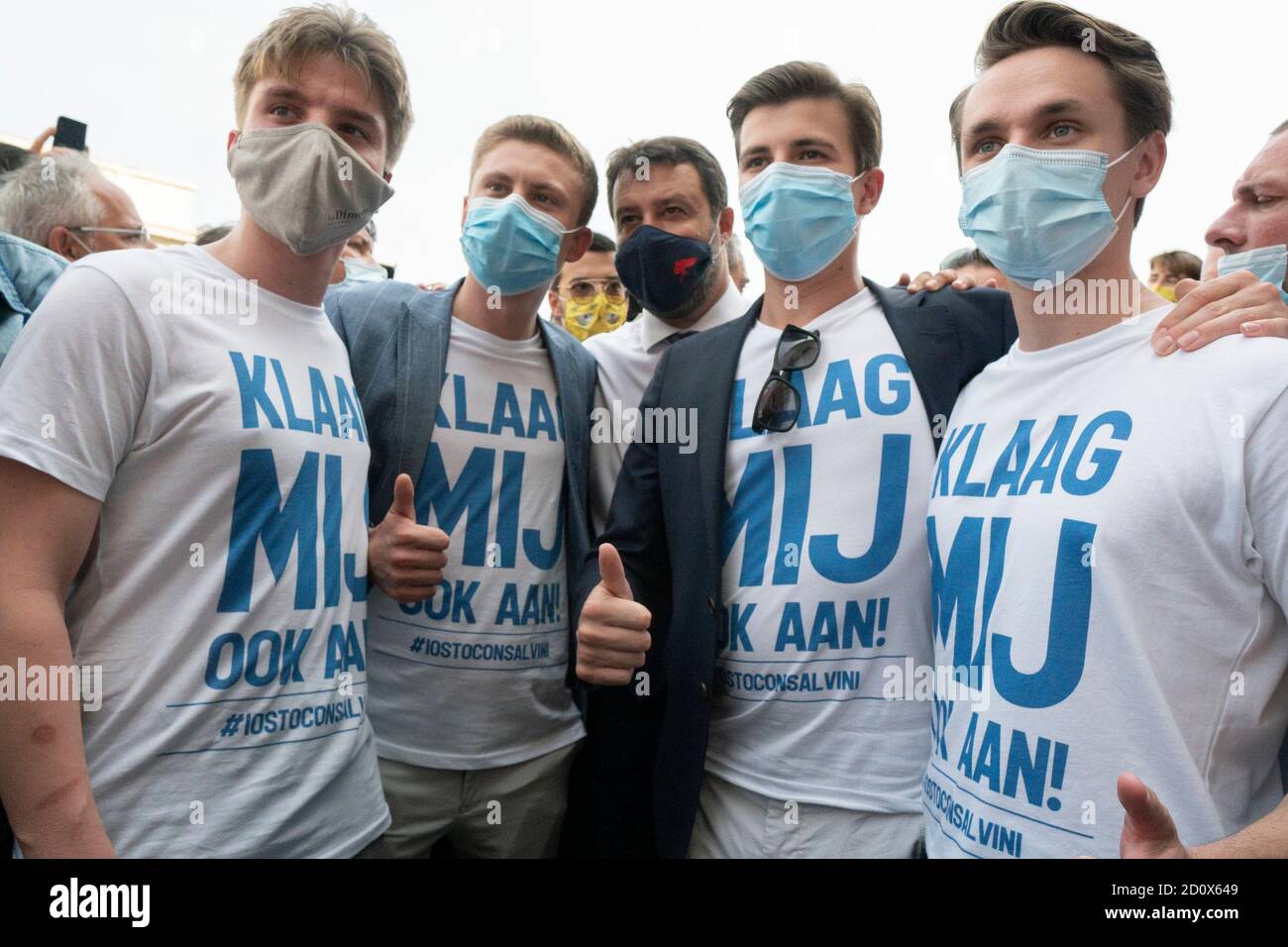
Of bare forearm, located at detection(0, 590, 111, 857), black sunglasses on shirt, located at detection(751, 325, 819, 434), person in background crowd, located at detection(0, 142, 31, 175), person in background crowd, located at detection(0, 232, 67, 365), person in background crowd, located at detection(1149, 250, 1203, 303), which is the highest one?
person in background crowd, located at detection(1149, 250, 1203, 303)

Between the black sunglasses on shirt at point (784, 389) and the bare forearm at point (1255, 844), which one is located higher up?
the black sunglasses on shirt at point (784, 389)

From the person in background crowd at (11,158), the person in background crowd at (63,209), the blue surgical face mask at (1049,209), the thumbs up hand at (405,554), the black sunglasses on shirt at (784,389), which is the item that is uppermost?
the person in background crowd at (11,158)

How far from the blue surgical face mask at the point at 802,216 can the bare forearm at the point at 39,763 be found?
1881 millimetres

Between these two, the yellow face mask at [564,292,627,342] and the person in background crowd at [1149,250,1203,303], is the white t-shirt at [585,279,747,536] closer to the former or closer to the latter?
the yellow face mask at [564,292,627,342]

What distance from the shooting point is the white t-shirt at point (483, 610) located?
7.53 feet

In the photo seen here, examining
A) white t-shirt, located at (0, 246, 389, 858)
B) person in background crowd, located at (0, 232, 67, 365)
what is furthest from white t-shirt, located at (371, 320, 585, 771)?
person in background crowd, located at (0, 232, 67, 365)

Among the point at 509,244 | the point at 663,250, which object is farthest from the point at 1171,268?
the point at 509,244

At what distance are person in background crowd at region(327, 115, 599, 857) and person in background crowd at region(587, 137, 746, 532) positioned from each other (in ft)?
1.36

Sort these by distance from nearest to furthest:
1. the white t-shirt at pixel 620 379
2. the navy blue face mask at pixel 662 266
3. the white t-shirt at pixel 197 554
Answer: the white t-shirt at pixel 197 554 → the white t-shirt at pixel 620 379 → the navy blue face mask at pixel 662 266

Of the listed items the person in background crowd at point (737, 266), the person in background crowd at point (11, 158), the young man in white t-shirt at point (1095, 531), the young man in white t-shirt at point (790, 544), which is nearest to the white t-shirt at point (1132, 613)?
the young man in white t-shirt at point (1095, 531)

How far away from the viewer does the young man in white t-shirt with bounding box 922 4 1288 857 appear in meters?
1.39

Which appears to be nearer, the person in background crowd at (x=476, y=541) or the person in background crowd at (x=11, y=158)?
the person in background crowd at (x=476, y=541)

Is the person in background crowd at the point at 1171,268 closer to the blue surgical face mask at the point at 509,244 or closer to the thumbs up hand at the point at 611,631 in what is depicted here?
the blue surgical face mask at the point at 509,244

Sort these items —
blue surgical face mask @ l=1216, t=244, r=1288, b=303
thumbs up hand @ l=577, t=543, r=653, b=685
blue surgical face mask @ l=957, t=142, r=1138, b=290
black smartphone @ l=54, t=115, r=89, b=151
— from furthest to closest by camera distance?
black smartphone @ l=54, t=115, r=89, b=151, blue surgical face mask @ l=1216, t=244, r=1288, b=303, thumbs up hand @ l=577, t=543, r=653, b=685, blue surgical face mask @ l=957, t=142, r=1138, b=290
